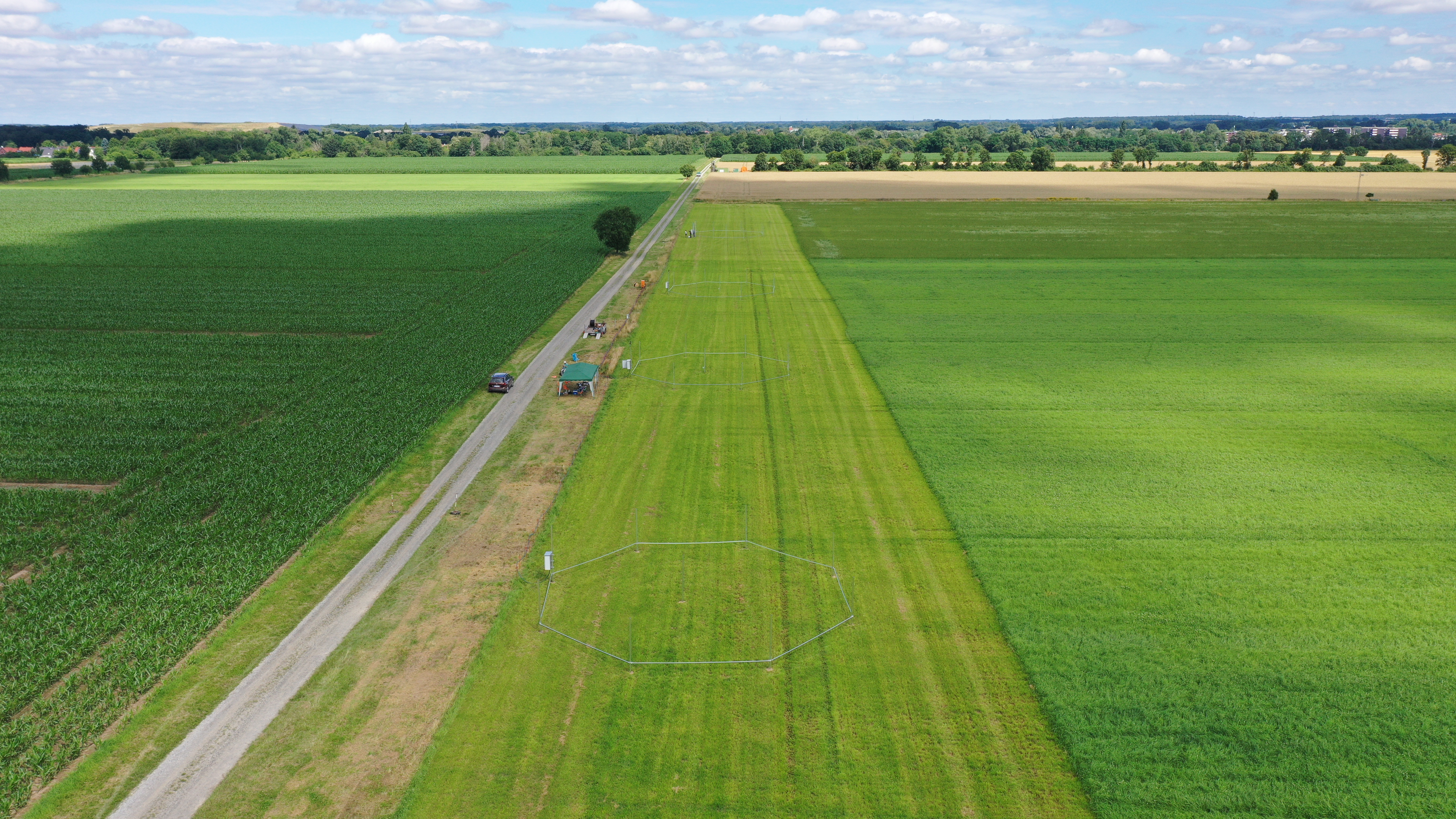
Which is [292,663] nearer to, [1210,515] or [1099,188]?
[1210,515]

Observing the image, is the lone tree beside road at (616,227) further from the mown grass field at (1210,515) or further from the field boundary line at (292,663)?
the field boundary line at (292,663)

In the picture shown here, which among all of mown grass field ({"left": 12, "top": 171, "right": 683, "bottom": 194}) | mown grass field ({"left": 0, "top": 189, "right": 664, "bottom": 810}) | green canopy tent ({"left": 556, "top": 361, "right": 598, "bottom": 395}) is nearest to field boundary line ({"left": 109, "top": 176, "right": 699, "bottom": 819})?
mown grass field ({"left": 0, "top": 189, "right": 664, "bottom": 810})

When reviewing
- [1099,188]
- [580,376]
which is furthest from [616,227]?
[1099,188]

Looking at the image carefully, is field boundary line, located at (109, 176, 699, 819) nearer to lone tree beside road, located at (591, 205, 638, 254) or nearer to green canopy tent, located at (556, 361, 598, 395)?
green canopy tent, located at (556, 361, 598, 395)

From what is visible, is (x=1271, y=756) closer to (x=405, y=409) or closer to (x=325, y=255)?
(x=405, y=409)

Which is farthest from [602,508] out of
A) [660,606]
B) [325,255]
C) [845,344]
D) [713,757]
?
[325,255]

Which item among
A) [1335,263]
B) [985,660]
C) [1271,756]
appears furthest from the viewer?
[1335,263]
